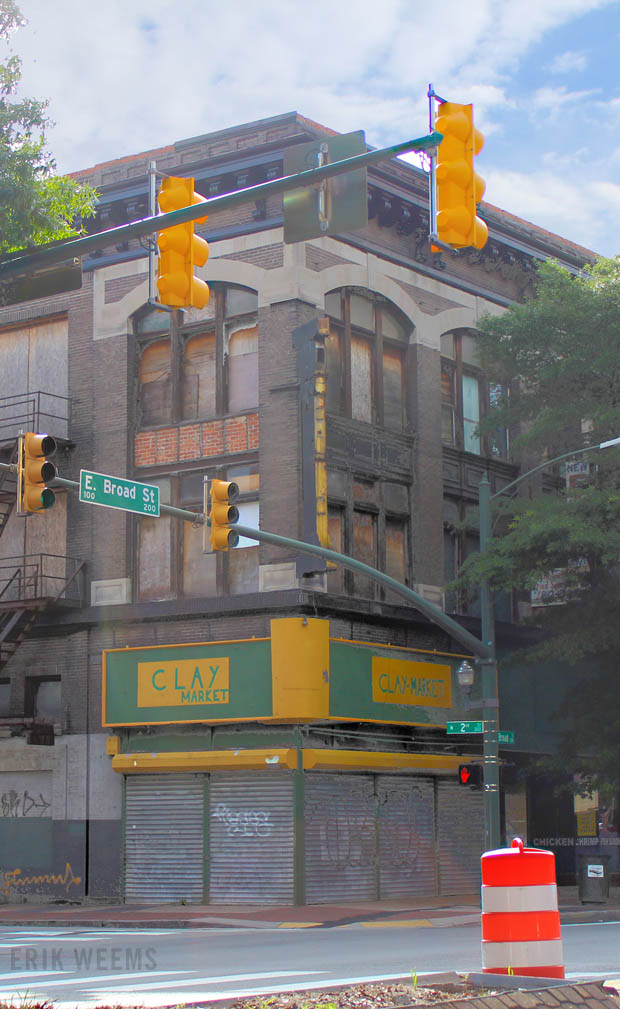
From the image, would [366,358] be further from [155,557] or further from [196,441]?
[155,557]

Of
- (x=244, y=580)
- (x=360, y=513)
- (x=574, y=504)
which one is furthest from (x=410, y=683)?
(x=574, y=504)

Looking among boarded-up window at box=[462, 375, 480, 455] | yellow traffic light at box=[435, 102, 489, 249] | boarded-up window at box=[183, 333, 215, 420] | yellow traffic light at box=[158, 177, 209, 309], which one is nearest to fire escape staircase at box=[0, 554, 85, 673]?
boarded-up window at box=[183, 333, 215, 420]

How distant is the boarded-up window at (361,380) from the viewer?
30.2 metres

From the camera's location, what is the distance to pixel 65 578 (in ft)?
99.0

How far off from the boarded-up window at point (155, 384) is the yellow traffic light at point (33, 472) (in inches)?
554

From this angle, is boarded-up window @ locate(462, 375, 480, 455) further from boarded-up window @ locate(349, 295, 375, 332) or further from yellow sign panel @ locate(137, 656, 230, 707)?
yellow sign panel @ locate(137, 656, 230, 707)

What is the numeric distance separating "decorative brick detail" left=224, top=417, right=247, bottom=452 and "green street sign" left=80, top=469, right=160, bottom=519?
958 centimetres

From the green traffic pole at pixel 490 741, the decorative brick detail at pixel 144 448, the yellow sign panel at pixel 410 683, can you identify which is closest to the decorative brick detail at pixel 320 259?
the decorative brick detail at pixel 144 448

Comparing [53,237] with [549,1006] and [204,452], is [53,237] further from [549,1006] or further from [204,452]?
[549,1006]

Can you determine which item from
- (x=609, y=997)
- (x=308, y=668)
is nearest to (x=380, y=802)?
(x=308, y=668)

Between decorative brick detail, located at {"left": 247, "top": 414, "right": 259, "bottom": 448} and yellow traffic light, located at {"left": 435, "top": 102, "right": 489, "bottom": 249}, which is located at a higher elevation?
decorative brick detail, located at {"left": 247, "top": 414, "right": 259, "bottom": 448}

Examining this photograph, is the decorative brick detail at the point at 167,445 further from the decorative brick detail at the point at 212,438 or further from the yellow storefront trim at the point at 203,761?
the yellow storefront trim at the point at 203,761

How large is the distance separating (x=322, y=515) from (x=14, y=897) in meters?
10.7

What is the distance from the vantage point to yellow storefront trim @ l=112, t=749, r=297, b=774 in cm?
2631
